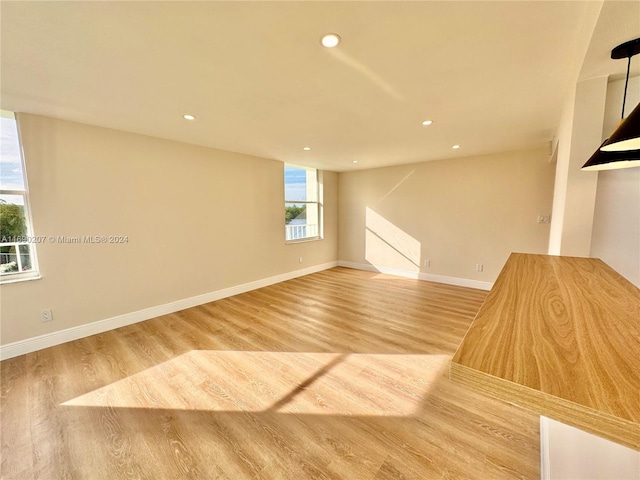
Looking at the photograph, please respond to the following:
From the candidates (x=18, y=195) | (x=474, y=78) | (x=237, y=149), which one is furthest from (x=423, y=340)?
(x=18, y=195)

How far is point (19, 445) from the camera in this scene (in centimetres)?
152

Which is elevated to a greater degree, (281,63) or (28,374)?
(281,63)

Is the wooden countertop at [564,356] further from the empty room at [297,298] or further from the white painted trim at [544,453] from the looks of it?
the white painted trim at [544,453]

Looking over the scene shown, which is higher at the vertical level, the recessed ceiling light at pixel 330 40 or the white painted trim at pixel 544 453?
the recessed ceiling light at pixel 330 40

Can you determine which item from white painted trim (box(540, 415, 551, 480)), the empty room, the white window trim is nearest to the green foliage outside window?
the empty room

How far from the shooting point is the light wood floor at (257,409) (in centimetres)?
141

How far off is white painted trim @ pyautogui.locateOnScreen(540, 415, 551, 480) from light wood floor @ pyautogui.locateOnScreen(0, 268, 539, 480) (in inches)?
1.8

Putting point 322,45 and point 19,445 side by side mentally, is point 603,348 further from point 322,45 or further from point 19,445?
point 19,445

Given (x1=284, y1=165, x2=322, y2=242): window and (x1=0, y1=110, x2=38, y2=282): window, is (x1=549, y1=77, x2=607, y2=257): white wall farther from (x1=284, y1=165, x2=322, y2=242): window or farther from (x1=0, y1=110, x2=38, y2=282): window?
(x1=0, y1=110, x2=38, y2=282): window

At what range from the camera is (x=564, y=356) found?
555 mm

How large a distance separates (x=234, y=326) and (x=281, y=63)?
8.81 ft

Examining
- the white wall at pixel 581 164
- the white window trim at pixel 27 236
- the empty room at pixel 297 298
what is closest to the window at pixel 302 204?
the empty room at pixel 297 298

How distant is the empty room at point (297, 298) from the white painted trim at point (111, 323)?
3cm

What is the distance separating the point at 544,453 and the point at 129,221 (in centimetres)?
406
